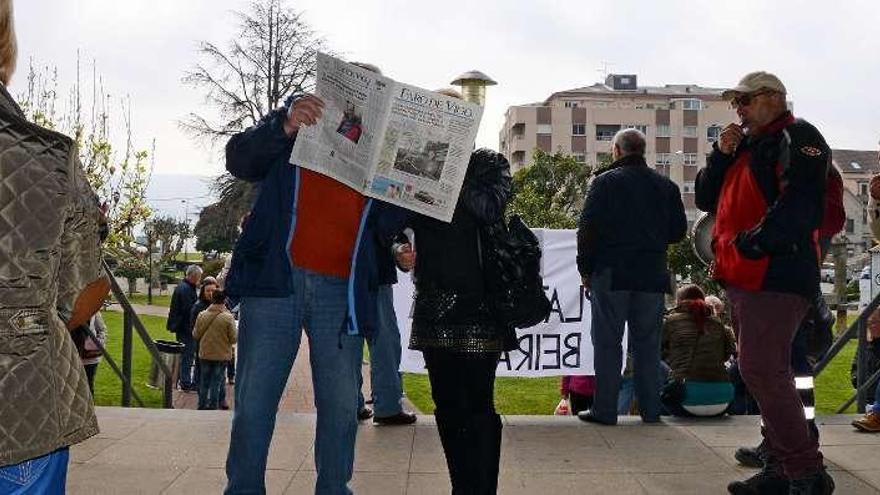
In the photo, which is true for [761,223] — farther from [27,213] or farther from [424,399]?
[424,399]

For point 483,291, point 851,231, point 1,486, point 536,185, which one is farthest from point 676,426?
point 851,231

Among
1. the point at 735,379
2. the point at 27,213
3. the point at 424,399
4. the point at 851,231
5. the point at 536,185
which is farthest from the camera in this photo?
the point at 851,231

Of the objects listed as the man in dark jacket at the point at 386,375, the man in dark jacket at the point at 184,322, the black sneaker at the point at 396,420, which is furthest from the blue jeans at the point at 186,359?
the black sneaker at the point at 396,420

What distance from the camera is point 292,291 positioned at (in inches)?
138

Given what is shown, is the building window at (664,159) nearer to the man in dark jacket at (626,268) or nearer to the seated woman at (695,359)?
the seated woman at (695,359)

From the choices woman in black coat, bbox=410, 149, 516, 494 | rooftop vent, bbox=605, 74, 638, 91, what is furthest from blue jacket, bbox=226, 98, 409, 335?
rooftop vent, bbox=605, 74, 638, 91

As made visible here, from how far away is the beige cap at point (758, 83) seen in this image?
13.7 ft

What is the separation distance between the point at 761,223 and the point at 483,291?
3.88 ft

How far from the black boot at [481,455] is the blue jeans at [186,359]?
1177cm

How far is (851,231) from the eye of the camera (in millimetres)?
110375

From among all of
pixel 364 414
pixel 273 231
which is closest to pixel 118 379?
pixel 364 414

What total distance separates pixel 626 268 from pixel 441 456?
1693 mm

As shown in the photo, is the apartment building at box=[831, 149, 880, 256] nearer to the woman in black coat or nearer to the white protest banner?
the white protest banner

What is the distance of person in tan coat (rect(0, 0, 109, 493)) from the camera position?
6.31 feet
